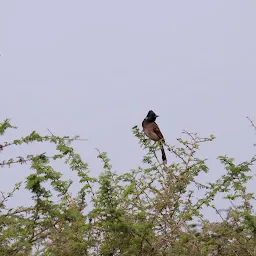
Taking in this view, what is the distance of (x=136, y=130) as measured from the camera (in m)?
9.21

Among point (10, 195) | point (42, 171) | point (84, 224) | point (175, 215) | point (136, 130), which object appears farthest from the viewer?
point (136, 130)

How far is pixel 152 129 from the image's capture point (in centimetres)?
1059

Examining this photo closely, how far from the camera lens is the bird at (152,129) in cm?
957

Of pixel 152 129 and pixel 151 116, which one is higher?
pixel 151 116

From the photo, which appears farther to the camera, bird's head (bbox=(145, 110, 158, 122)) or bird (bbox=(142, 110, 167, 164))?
bird's head (bbox=(145, 110, 158, 122))

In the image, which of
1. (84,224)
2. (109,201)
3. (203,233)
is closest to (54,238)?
(84,224)

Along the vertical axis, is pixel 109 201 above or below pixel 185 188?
below

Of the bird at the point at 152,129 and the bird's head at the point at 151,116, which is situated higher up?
the bird's head at the point at 151,116

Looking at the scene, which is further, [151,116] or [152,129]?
[151,116]

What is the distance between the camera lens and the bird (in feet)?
31.4

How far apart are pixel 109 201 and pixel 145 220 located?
1.27 feet

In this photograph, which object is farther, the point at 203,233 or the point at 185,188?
the point at 185,188

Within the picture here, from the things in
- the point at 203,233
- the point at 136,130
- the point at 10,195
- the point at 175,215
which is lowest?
Answer: the point at 203,233

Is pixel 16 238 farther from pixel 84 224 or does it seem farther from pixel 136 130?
pixel 136 130
